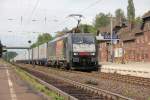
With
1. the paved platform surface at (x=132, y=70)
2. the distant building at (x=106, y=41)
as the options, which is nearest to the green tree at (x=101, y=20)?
the distant building at (x=106, y=41)

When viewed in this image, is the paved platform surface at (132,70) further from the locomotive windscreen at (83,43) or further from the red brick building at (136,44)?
the red brick building at (136,44)

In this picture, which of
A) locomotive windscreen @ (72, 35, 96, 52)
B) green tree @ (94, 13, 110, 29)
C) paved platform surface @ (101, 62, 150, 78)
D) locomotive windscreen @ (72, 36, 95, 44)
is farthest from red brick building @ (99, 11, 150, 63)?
green tree @ (94, 13, 110, 29)

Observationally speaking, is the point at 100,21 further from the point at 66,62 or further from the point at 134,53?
the point at 66,62

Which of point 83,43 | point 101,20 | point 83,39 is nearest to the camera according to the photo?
point 83,43

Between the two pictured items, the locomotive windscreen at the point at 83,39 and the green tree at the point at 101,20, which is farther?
the green tree at the point at 101,20

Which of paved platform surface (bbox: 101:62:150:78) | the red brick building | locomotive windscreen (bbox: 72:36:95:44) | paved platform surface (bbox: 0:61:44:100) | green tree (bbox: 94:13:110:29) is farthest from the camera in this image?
green tree (bbox: 94:13:110:29)

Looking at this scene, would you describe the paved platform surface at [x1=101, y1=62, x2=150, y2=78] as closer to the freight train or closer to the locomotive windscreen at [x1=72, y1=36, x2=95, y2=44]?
the freight train

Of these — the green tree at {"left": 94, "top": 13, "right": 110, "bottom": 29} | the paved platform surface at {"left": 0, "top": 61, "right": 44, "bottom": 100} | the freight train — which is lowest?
the paved platform surface at {"left": 0, "top": 61, "right": 44, "bottom": 100}

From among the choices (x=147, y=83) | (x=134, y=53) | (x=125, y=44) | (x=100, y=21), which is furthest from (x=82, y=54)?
(x=100, y=21)

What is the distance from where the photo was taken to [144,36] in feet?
273

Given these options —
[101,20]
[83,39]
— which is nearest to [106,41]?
[83,39]

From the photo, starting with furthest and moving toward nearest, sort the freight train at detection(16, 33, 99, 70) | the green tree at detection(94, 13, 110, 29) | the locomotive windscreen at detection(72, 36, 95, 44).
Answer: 1. the green tree at detection(94, 13, 110, 29)
2. the locomotive windscreen at detection(72, 36, 95, 44)
3. the freight train at detection(16, 33, 99, 70)

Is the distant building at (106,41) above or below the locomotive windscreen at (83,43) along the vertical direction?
above

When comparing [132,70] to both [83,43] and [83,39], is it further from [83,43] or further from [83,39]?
[83,39]
